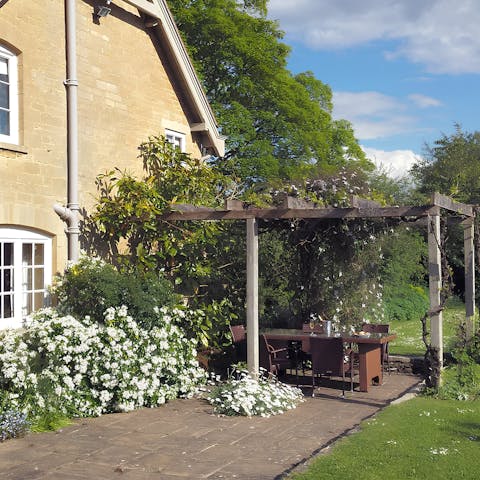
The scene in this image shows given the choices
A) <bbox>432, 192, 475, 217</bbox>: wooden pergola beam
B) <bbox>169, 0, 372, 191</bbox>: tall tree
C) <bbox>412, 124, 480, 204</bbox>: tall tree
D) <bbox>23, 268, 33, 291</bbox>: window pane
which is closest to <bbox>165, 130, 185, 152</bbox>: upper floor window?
<bbox>23, 268, 33, 291</bbox>: window pane

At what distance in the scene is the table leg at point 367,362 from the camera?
10.7m

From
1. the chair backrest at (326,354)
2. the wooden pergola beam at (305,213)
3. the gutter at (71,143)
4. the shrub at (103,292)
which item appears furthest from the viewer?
the gutter at (71,143)

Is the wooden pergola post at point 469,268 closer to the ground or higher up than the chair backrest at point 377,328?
higher up

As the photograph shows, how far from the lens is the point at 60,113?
35.2ft

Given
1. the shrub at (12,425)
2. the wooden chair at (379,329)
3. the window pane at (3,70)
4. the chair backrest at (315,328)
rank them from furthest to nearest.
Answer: the wooden chair at (379,329), the chair backrest at (315,328), the window pane at (3,70), the shrub at (12,425)

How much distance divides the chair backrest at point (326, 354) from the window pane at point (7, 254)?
4.66 m

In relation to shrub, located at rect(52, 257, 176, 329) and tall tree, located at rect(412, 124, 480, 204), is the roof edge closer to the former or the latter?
shrub, located at rect(52, 257, 176, 329)

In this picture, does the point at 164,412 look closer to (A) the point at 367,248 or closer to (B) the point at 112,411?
(B) the point at 112,411

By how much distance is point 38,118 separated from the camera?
33.8 feet

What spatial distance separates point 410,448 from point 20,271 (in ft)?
19.7

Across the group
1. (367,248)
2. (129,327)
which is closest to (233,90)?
(367,248)

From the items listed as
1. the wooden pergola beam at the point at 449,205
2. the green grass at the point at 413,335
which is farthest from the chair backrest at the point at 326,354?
the green grass at the point at 413,335

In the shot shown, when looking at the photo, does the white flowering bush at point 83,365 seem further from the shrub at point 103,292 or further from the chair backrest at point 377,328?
the chair backrest at point 377,328

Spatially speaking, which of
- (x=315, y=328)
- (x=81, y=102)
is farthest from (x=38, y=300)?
(x=315, y=328)
